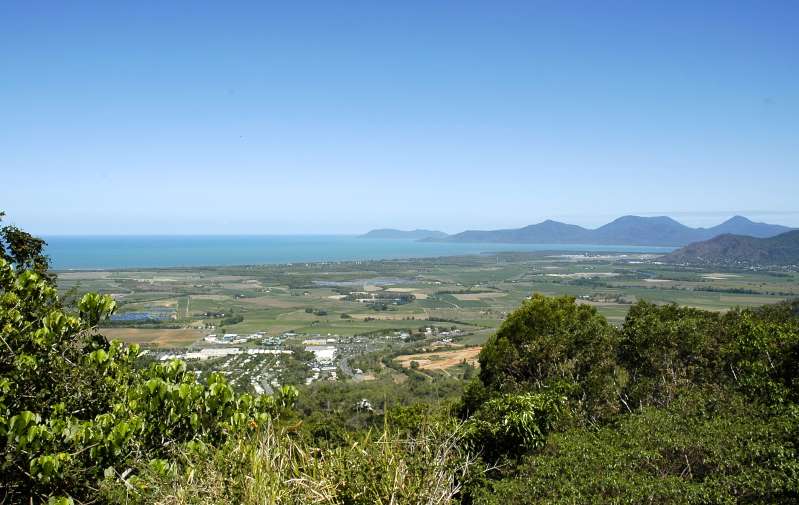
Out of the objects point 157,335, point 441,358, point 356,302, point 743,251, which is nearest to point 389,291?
point 356,302

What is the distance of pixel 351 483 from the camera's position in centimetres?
305

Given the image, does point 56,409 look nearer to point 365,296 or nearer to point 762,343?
point 762,343

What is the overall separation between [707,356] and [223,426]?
9.44m

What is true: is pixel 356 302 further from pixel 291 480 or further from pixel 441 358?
pixel 291 480

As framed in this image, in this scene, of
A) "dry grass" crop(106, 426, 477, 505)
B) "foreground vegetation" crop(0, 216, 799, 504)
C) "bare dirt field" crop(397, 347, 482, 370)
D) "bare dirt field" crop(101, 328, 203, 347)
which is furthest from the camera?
"bare dirt field" crop(101, 328, 203, 347)

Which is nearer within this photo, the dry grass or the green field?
the dry grass

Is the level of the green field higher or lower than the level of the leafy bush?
lower

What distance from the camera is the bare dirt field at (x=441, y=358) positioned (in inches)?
1304

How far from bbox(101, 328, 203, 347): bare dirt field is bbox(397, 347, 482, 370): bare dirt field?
17832 mm

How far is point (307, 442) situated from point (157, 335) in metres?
41.9

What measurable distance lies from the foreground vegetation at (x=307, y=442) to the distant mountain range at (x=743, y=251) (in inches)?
5029

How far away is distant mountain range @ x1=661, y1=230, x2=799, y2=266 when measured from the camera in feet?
374

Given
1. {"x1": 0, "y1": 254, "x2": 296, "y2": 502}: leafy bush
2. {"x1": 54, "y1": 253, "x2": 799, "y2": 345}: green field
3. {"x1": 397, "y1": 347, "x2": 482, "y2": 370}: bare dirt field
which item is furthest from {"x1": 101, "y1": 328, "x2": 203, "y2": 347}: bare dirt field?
{"x1": 0, "y1": 254, "x2": 296, "y2": 502}: leafy bush

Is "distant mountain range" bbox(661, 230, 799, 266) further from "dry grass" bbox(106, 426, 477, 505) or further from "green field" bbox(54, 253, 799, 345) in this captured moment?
"dry grass" bbox(106, 426, 477, 505)
